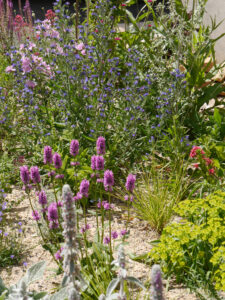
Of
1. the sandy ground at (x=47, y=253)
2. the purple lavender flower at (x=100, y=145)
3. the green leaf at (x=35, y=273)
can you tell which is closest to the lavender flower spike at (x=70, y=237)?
the green leaf at (x=35, y=273)

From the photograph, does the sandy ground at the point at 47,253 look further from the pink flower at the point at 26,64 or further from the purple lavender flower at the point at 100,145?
the pink flower at the point at 26,64

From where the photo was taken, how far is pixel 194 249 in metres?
2.86

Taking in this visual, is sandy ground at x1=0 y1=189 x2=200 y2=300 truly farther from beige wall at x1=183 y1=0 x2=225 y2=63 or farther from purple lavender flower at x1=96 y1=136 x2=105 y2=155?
beige wall at x1=183 y1=0 x2=225 y2=63

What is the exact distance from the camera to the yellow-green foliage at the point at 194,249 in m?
2.72

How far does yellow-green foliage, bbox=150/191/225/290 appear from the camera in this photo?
107 inches

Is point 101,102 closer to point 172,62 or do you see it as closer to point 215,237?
point 172,62

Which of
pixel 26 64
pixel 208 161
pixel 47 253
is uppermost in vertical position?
pixel 26 64

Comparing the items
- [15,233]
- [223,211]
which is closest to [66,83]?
[15,233]

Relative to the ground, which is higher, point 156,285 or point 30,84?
point 30,84

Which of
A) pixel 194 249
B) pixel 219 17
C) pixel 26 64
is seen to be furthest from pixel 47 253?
pixel 219 17

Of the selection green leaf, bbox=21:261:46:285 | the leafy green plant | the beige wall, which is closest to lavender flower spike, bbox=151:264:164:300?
green leaf, bbox=21:261:46:285

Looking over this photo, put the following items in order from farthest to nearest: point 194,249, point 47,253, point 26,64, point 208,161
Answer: point 26,64 < point 208,161 < point 47,253 < point 194,249

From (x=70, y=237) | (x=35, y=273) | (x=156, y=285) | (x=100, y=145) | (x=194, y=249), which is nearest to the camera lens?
(x=156, y=285)

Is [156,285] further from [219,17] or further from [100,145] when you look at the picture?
[219,17]
